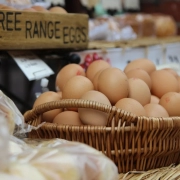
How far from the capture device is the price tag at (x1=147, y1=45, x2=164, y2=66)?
1716 millimetres

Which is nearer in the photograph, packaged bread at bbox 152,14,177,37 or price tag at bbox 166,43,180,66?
price tag at bbox 166,43,180,66

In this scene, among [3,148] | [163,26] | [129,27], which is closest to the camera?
[3,148]

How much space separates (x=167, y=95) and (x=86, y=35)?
470 millimetres

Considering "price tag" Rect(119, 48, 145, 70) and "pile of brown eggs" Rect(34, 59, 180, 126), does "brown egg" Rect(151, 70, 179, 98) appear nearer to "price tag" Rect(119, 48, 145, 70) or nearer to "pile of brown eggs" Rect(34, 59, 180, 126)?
"pile of brown eggs" Rect(34, 59, 180, 126)

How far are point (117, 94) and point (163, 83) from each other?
0.18 metres

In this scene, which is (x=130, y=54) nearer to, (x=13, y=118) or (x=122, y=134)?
(x=122, y=134)

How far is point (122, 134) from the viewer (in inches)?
32.4

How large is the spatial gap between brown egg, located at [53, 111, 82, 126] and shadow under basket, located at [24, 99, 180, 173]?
4 cm

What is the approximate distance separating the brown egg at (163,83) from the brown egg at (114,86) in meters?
0.15

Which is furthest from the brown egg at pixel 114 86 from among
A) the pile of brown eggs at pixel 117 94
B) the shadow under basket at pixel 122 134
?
the shadow under basket at pixel 122 134

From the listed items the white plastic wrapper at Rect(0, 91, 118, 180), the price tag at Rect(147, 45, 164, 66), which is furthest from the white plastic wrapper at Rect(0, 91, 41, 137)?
the price tag at Rect(147, 45, 164, 66)

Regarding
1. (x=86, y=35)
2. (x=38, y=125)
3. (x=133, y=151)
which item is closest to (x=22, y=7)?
(x=86, y=35)

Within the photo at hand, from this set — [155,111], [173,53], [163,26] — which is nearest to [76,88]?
[155,111]

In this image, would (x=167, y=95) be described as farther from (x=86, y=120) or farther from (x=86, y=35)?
(x=86, y=35)
